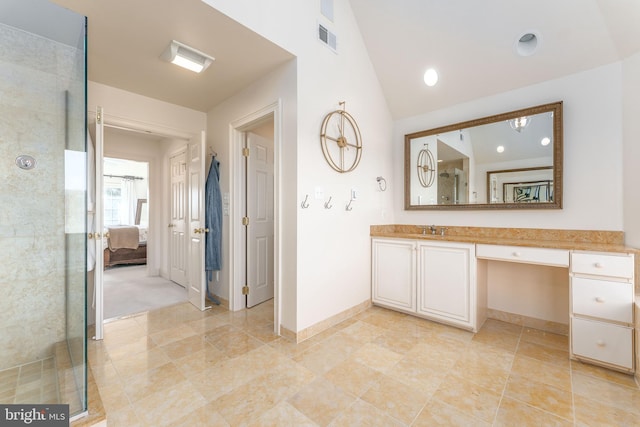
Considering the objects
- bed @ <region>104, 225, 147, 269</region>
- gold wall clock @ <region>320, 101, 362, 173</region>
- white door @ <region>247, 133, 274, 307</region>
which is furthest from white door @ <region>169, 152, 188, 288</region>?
gold wall clock @ <region>320, 101, 362, 173</region>

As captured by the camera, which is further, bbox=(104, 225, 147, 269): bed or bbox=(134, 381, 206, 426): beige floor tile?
bbox=(104, 225, 147, 269): bed

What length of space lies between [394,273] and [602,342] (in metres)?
1.61

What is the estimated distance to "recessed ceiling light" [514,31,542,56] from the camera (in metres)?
2.35

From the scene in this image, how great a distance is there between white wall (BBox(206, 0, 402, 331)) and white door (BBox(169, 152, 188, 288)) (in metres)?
2.21

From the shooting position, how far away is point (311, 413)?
1.49m

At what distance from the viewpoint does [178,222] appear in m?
4.09

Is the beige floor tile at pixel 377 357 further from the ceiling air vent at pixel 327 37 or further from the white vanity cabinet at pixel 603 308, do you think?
the ceiling air vent at pixel 327 37

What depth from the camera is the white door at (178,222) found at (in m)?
3.88

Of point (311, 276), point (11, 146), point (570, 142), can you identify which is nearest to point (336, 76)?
point (311, 276)

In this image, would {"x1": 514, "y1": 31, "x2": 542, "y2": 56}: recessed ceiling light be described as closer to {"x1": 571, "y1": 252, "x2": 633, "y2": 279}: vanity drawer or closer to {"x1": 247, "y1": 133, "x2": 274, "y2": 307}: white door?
{"x1": 571, "y1": 252, "x2": 633, "y2": 279}: vanity drawer

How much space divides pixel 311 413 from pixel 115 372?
4.71 ft

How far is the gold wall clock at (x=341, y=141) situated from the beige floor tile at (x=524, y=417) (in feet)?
7.03

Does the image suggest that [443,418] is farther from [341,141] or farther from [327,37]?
[327,37]

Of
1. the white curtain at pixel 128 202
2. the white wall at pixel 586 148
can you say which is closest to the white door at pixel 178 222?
the white wall at pixel 586 148
